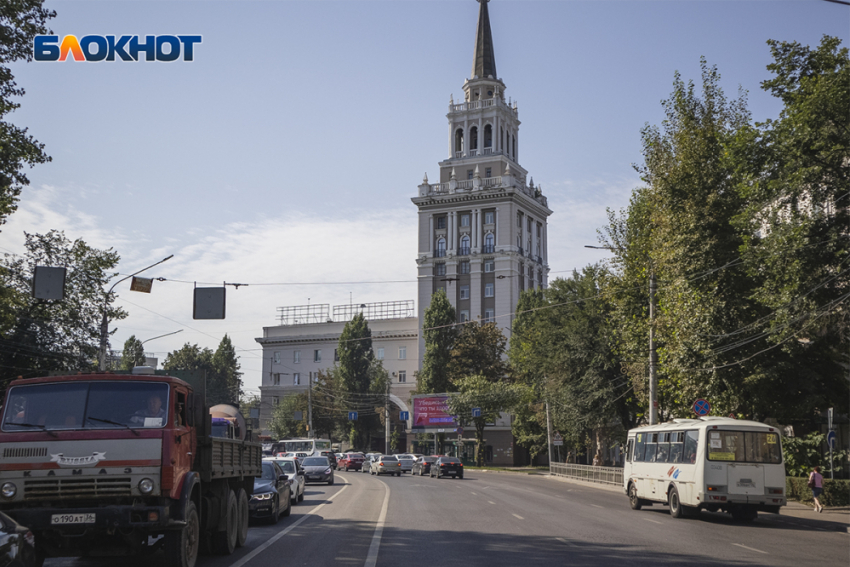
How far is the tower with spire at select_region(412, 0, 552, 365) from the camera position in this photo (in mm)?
104188

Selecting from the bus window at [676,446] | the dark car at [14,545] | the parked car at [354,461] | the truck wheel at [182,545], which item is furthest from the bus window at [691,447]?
the parked car at [354,461]

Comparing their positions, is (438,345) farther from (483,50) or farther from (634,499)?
(634,499)

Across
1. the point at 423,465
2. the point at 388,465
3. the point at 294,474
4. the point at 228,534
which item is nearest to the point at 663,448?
the point at 294,474

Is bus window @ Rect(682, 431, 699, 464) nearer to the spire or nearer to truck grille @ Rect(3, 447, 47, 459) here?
truck grille @ Rect(3, 447, 47, 459)

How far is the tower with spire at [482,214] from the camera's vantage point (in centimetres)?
10419

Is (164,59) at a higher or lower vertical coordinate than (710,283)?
higher

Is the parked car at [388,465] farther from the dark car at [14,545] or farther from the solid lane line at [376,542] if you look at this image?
the dark car at [14,545]

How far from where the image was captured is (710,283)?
3238 cm

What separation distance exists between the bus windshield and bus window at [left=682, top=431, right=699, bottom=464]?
55cm

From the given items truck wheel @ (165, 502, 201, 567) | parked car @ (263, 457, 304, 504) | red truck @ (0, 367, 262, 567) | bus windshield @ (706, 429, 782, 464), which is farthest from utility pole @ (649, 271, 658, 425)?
red truck @ (0, 367, 262, 567)

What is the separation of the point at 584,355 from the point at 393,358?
207 ft

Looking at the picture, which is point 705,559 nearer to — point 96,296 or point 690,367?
point 690,367

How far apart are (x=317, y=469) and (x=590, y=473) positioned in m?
17.4

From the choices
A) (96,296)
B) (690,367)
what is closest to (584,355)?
(690,367)
